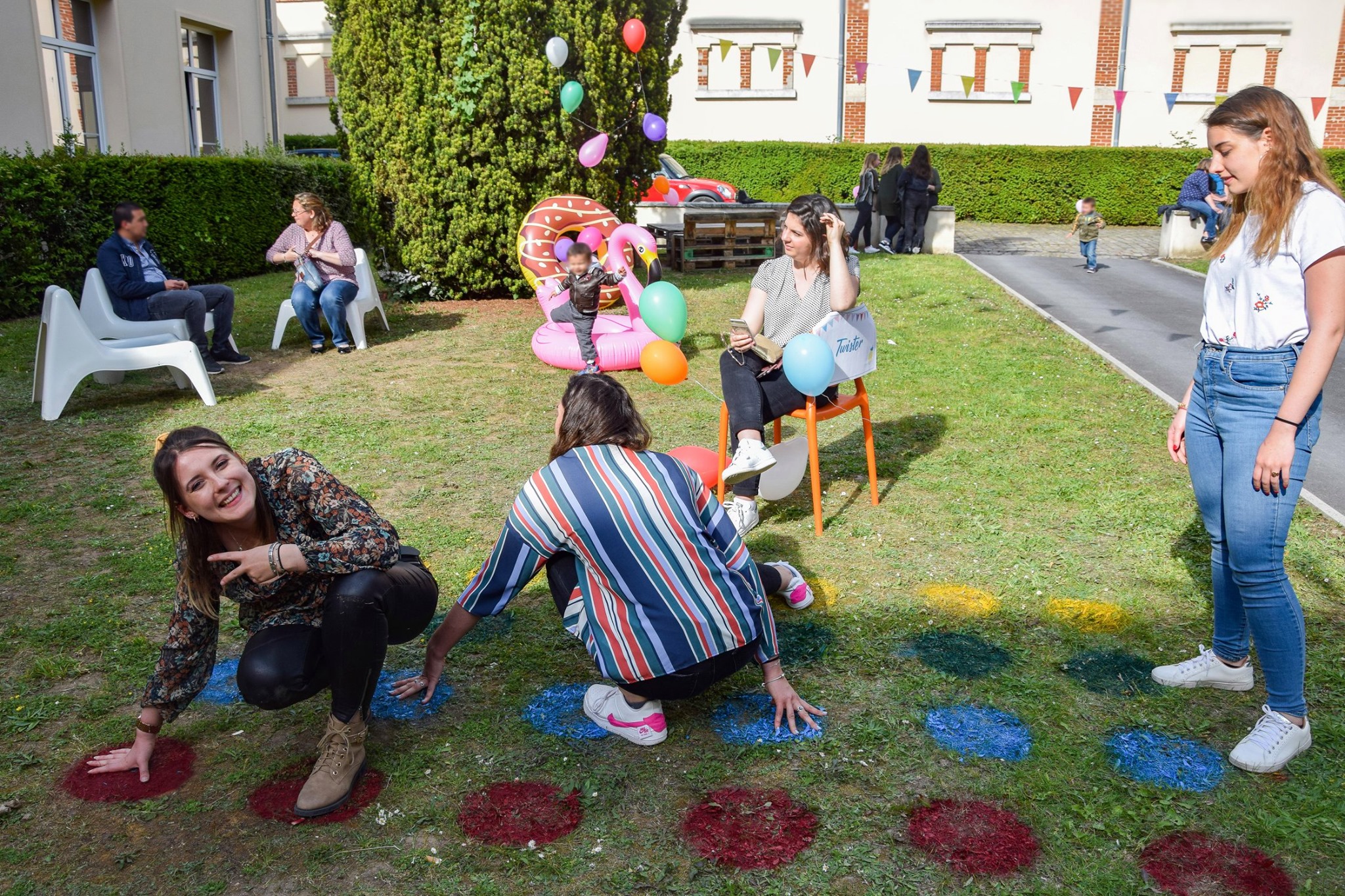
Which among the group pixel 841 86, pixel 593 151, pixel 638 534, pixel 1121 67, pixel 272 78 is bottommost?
pixel 638 534

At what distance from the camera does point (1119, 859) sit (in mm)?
2527

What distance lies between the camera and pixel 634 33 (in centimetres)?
1080

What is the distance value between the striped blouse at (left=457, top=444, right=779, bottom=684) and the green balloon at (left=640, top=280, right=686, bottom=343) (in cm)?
327

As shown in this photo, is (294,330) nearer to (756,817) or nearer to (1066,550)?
(1066,550)

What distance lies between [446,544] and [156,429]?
9.38ft

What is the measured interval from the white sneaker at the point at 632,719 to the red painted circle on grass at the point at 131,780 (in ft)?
3.96

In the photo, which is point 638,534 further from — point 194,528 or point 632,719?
point 194,528

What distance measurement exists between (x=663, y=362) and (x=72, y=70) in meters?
13.0

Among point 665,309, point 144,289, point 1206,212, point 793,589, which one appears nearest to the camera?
point 793,589

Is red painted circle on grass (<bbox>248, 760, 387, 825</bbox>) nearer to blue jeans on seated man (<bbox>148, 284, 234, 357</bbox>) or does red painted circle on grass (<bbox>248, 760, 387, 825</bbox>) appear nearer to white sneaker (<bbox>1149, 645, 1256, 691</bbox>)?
white sneaker (<bbox>1149, 645, 1256, 691</bbox>)

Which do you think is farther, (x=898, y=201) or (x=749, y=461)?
(x=898, y=201)

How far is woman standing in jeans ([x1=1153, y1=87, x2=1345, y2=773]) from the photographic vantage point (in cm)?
259

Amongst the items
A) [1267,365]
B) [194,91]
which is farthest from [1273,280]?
[194,91]

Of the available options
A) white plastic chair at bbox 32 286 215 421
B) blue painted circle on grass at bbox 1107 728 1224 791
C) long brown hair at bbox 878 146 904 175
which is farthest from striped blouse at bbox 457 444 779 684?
long brown hair at bbox 878 146 904 175
